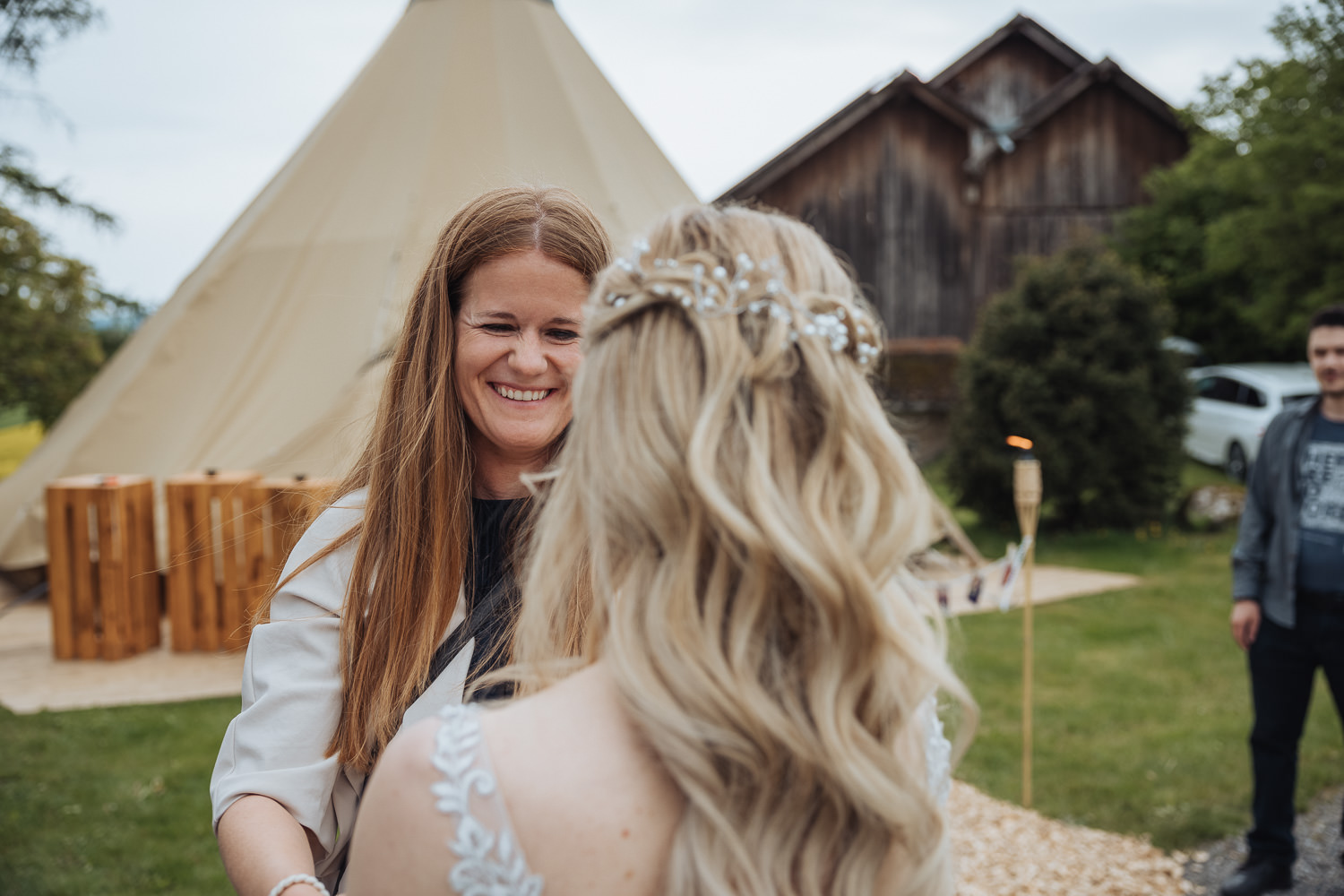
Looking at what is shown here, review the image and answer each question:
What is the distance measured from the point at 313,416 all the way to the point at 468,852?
735cm

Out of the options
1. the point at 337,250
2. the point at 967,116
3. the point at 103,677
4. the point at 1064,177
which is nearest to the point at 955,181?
the point at 967,116

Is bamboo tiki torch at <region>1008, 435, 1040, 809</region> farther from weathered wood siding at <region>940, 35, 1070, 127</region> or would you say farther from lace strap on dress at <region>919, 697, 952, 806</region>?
weathered wood siding at <region>940, 35, 1070, 127</region>

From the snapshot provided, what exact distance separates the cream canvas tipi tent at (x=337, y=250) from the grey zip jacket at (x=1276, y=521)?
480cm

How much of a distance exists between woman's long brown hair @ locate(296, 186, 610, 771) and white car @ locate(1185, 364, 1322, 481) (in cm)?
1261

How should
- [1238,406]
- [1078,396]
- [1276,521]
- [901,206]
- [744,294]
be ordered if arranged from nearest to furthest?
1. [744,294]
2. [1276,521]
3. [1078,396]
4. [1238,406]
5. [901,206]

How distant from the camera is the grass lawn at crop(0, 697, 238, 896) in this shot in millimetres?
3902

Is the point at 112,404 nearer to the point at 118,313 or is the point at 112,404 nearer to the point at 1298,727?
the point at 118,313

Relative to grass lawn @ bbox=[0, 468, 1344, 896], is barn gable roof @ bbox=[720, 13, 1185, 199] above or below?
above

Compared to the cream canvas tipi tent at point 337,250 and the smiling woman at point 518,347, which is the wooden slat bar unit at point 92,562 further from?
the smiling woman at point 518,347

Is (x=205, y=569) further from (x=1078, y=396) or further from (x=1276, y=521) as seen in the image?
(x=1078, y=396)

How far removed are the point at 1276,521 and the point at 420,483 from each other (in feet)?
12.7

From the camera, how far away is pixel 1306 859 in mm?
4242

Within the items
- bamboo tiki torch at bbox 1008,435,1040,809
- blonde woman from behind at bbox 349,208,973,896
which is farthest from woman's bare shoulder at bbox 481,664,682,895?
bamboo tiki torch at bbox 1008,435,1040,809

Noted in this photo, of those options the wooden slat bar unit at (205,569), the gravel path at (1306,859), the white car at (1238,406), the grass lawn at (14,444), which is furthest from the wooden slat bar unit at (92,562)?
the grass lawn at (14,444)
